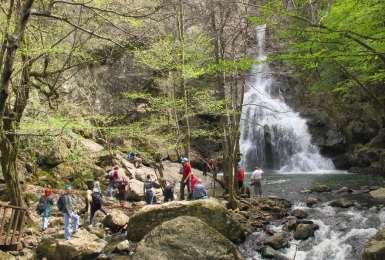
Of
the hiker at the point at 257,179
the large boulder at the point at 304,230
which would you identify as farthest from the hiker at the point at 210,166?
the large boulder at the point at 304,230

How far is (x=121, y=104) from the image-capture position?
34.7 m

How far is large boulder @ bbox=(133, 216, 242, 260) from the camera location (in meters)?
10.6

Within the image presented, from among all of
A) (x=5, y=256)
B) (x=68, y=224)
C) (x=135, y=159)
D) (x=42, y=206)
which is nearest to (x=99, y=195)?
(x=42, y=206)

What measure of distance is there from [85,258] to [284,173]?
21.7 meters

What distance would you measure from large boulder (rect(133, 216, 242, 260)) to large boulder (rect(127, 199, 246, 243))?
8.58 feet

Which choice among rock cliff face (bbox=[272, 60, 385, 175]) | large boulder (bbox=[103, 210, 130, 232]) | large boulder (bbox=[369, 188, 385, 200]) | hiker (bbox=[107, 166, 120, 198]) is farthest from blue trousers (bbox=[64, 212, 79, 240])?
rock cliff face (bbox=[272, 60, 385, 175])

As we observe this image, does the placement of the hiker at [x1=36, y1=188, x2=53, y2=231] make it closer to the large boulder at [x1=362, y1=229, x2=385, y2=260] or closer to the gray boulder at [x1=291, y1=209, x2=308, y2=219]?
the gray boulder at [x1=291, y1=209, x2=308, y2=219]

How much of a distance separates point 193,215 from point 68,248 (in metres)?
3.98

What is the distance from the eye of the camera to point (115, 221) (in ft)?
52.2

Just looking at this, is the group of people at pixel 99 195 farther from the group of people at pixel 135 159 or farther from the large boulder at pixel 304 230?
the group of people at pixel 135 159

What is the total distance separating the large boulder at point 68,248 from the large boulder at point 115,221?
2243mm

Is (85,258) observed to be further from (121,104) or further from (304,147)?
(304,147)

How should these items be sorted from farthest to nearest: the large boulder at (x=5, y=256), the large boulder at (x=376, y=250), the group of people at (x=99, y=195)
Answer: the group of people at (x=99, y=195) → the large boulder at (x=5, y=256) → the large boulder at (x=376, y=250)

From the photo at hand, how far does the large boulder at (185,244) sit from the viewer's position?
34.9 feet
